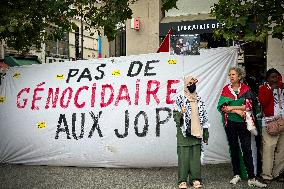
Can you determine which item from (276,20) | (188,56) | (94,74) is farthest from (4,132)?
(276,20)

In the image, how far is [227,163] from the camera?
7.49 meters

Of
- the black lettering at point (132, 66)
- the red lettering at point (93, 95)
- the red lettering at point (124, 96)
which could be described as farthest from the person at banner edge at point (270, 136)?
the red lettering at point (93, 95)

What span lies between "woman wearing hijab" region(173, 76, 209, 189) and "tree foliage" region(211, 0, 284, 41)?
3.63 feet

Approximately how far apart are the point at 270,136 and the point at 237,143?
1.96 ft

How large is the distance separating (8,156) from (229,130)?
15.4 feet

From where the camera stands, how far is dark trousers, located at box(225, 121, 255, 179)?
20.1ft

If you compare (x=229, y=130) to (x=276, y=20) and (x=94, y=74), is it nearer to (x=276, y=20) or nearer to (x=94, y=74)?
(x=276, y=20)

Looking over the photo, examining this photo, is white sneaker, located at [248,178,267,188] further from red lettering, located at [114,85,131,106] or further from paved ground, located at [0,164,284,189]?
red lettering, located at [114,85,131,106]

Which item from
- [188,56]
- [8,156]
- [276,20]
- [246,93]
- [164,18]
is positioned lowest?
[8,156]

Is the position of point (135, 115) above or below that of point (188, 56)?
below

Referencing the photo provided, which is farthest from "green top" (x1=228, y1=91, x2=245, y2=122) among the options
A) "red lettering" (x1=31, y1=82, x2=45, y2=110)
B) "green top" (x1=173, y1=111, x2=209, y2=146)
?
"red lettering" (x1=31, y1=82, x2=45, y2=110)

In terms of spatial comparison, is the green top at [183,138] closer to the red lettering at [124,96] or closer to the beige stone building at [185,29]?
the red lettering at [124,96]

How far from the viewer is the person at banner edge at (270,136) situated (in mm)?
6375

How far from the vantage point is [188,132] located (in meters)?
5.92
